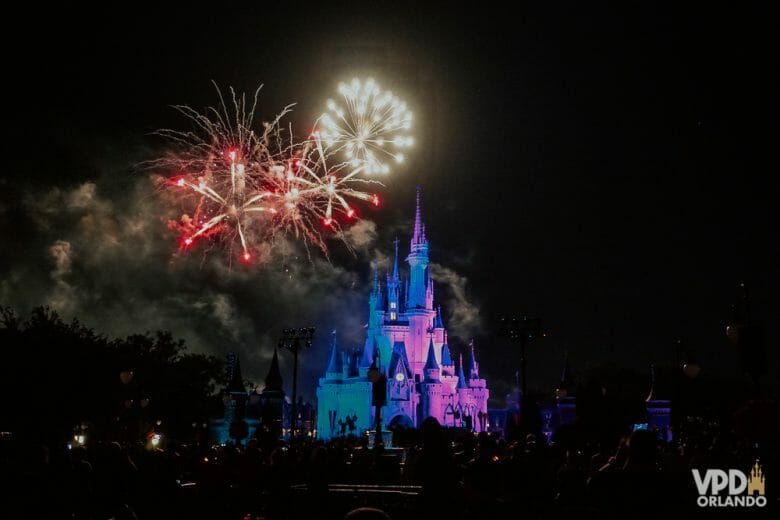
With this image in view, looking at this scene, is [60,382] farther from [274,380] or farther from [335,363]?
[335,363]

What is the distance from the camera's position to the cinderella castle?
92500mm

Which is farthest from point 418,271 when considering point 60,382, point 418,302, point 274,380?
point 60,382

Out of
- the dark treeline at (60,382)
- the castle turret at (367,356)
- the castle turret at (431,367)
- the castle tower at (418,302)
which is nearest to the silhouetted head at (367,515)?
the dark treeline at (60,382)

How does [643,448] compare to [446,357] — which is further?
[446,357]

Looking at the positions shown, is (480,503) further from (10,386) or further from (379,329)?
(379,329)

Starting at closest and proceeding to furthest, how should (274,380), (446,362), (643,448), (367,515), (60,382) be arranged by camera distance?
1. (367,515)
2. (643,448)
3. (60,382)
4. (274,380)
5. (446,362)

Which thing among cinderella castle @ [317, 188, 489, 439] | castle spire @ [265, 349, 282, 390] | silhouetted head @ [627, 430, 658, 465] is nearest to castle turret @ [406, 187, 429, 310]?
cinderella castle @ [317, 188, 489, 439]

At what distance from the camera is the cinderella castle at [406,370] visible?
92500 mm

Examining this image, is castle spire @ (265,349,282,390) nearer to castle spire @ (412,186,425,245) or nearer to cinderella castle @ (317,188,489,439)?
cinderella castle @ (317,188,489,439)

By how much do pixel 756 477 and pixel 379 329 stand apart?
95739 mm

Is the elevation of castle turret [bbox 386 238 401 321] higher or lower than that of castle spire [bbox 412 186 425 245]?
lower

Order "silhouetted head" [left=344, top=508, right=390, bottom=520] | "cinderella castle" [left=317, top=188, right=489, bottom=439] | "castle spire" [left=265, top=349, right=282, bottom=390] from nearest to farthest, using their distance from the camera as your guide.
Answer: "silhouetted head" [left=344, top=508, right=390, bottom=520] → "castle spire" [left=265, top=349, right=282, bottom=390] → "cinderella castle" [left=317, top=188, right=489, bottom=439]

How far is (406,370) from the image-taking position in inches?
3743

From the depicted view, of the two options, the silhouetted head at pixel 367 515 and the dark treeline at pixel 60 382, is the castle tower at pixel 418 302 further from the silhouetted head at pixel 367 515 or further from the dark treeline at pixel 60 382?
the silhouetted head at pixel 367 515
